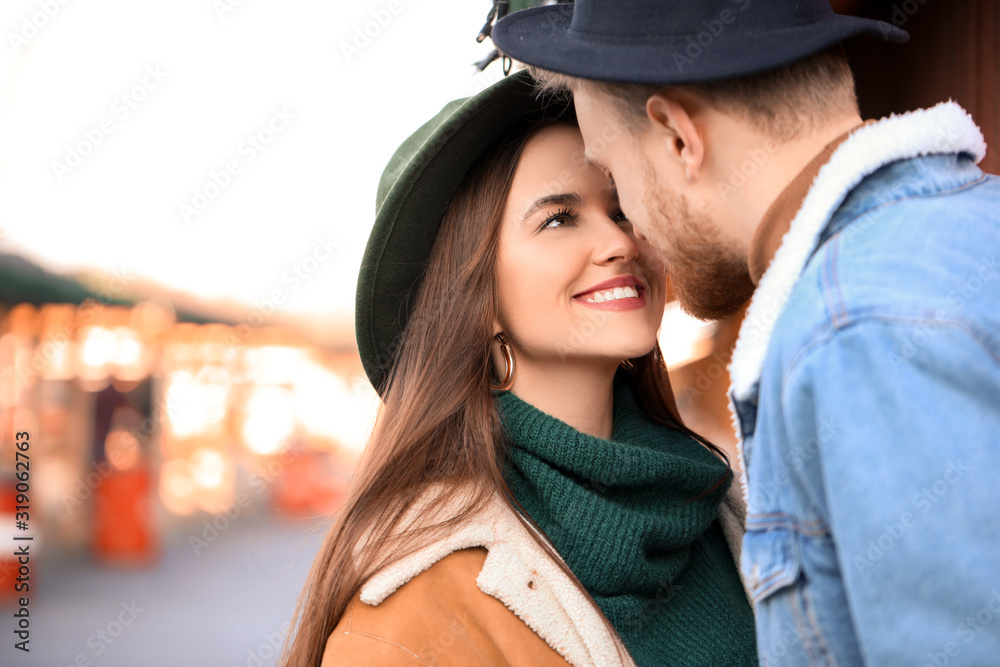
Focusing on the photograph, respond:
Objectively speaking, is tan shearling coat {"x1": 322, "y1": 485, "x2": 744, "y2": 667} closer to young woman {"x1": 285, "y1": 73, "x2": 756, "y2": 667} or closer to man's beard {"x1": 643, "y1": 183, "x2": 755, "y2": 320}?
young woman {"x1": 285, "y1": 73, "x2": 756, "y2": 667}

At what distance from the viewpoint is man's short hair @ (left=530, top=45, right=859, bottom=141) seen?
1185 millimetres

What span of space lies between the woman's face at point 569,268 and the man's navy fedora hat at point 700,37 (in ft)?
2.39

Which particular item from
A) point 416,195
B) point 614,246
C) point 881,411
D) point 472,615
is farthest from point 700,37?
point 472,615

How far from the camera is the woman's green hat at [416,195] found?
1.96 meters

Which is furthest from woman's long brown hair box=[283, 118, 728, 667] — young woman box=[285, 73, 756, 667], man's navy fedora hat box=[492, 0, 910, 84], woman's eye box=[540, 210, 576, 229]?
man's navy fedora hat box=[492, 0, 910, 84]

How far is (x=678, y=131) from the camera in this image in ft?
4.09

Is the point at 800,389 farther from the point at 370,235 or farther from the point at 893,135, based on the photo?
the point at 370,235

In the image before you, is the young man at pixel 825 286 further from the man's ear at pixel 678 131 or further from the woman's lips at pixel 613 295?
the woman's lips at pixel 613 295

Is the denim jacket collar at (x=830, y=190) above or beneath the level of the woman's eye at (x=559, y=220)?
above

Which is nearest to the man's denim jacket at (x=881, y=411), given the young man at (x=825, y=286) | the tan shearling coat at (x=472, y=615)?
the young man at (x=825, y=286)

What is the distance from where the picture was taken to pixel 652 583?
1788 millimetres

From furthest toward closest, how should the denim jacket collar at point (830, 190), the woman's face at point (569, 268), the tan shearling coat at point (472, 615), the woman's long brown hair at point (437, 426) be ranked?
the woman's face at point (569, 268) < the woman's long brown hair at point (437, 426) < the tan shearling coat at point (472, 615) < the denim jacket collar at point (830, 190)

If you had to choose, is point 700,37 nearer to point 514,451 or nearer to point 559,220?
point 559,220

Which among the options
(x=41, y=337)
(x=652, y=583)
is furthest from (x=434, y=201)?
(x=41, y=337)
